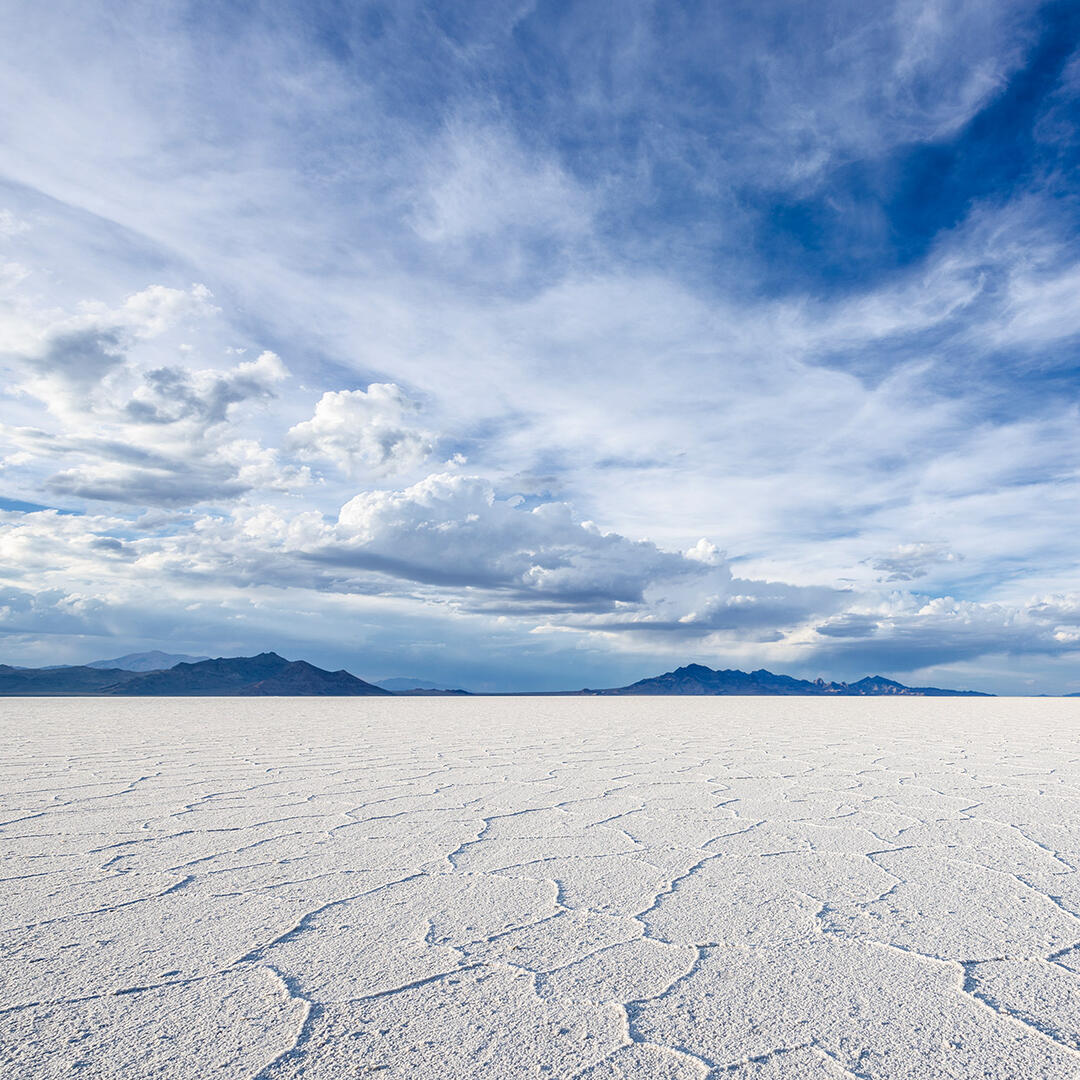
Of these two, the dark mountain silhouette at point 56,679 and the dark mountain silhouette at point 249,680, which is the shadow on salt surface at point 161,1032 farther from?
the dark mountain silhouette at point 249,680

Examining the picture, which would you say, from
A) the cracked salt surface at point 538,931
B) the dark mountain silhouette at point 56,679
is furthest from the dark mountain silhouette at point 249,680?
the cracked salt surface at point 538,931

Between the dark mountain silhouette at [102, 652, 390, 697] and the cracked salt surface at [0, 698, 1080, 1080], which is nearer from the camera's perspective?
the cracked salt surface at [0, 698, 1080, 1080]

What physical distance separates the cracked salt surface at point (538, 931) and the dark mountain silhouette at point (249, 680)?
8237cm

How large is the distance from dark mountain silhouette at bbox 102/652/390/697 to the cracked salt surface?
82.4m

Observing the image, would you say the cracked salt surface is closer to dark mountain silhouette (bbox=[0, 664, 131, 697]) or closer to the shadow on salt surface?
the shadow on salt surface

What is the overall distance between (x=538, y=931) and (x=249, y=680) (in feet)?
346

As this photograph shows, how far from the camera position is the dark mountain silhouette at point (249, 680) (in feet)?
274

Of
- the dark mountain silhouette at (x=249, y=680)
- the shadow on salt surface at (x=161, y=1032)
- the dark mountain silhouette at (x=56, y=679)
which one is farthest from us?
the dark mountain silhouette at (x=249, y=680)

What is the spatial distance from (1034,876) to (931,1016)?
1.75 m

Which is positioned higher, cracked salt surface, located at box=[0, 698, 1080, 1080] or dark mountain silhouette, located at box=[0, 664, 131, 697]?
dark mountain silhouette, located at box=[0, 664, 131, 697]

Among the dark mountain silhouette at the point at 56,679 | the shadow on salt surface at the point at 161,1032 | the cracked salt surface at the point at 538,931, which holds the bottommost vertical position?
the shadow on salt surface at the point at 161,1032

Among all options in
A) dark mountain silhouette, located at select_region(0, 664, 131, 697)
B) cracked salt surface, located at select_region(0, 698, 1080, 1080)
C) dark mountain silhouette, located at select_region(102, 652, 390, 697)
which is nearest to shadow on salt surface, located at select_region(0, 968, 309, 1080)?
cracked salt surface, located at select_region(0, 698, 1080, 1080)

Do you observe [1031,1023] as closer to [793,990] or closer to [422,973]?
[793,990]

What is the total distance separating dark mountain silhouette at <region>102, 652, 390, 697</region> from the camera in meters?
83.6
